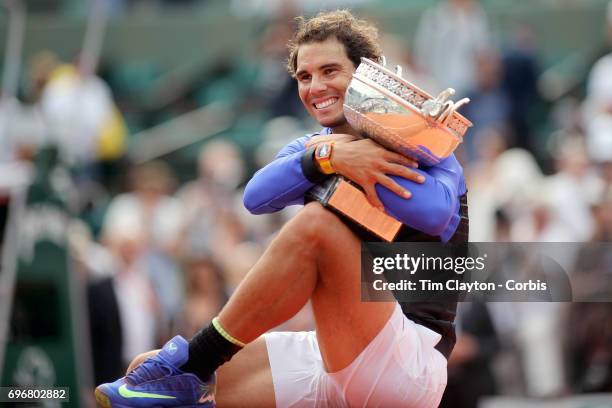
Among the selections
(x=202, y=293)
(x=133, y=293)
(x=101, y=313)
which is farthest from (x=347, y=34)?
(x=133, y=293)

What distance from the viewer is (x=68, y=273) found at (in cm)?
738

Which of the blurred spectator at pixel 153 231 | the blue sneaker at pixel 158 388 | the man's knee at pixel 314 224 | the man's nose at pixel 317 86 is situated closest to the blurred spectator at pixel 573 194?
the blurred spectator at pixel 153 231

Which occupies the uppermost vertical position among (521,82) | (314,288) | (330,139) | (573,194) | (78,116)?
(78,116)

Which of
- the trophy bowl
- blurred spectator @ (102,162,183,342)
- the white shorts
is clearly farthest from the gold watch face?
blurred spectator @ (102,162,183,342)

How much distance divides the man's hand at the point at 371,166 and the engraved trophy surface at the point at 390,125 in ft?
0.08

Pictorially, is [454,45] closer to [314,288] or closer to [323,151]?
[323,151]

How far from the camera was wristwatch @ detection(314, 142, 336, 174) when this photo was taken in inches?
171

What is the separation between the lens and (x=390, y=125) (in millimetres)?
4281

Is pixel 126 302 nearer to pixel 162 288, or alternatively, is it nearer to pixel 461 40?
pixel 162 288

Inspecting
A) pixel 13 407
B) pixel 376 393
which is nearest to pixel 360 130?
Answer: pixel 376 393

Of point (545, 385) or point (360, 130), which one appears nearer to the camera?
point (360, 130)

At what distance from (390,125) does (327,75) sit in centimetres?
47

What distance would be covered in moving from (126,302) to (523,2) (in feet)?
21.6

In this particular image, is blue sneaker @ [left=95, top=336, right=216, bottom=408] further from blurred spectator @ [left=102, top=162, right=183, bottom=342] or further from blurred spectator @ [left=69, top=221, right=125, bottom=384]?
blurred spectator @ [left=102, top=162, right=183, bottom=342]
